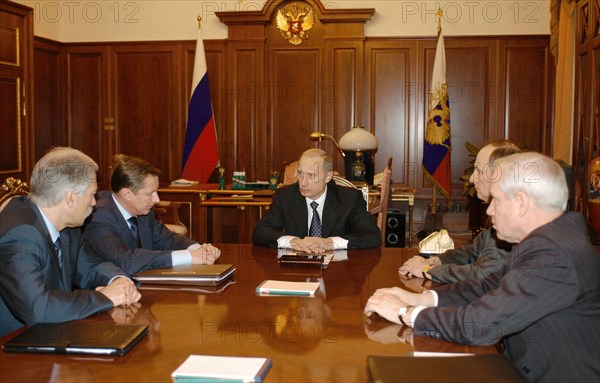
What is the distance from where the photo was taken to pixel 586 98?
6.18 meters

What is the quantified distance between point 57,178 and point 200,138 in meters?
5.52

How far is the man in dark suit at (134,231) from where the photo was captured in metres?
2.73

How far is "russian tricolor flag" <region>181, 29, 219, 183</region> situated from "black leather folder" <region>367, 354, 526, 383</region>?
6.25 m

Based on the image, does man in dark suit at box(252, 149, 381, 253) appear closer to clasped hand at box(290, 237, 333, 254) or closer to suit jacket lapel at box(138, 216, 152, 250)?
clasped hand at box(290, 237, 333, 254)

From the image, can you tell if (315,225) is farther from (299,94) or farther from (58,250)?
(299,94)

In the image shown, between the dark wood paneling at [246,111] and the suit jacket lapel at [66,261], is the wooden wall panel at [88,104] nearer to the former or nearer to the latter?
the dark wood paneling at [246,111]

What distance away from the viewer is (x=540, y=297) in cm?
172

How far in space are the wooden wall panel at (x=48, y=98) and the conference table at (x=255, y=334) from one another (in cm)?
664

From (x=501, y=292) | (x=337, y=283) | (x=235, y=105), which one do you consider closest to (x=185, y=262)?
(x=337, y=283)

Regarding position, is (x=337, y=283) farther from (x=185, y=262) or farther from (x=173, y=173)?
(x=173, y=173)

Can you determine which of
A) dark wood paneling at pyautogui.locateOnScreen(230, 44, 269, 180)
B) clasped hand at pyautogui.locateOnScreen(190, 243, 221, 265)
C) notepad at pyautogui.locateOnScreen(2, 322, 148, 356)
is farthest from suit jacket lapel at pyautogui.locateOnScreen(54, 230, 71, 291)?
dark wood paneling at pyautogui.locateOnScreen(230, 44, 269, 180)

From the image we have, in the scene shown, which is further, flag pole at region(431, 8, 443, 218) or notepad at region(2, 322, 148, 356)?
flag pole at region(431, 8, 443, 218)

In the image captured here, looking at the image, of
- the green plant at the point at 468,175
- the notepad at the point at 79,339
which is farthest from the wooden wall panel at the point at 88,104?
the notepad at the point at 79,339

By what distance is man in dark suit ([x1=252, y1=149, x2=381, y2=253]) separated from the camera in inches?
144
